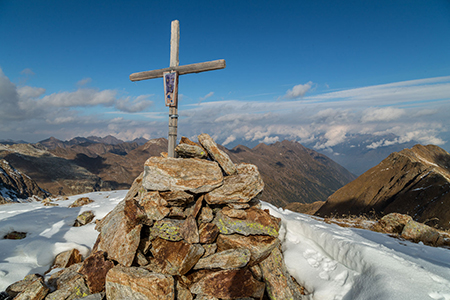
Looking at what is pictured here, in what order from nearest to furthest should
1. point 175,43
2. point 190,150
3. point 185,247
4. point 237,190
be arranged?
point 185,247, point 237,190, point 190,150, point 175,43

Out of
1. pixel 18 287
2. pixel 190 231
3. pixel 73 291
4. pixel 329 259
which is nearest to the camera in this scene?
pixel 73 291

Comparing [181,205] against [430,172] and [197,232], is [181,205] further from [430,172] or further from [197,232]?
[430,172]

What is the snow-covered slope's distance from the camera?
24.0 ft

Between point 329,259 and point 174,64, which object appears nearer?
point 329,259

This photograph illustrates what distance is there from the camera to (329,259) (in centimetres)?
1023

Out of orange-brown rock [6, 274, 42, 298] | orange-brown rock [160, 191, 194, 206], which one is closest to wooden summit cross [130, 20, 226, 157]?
orange-brown rock [160, 191, 194, 206]

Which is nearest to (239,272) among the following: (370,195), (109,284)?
(109,284)

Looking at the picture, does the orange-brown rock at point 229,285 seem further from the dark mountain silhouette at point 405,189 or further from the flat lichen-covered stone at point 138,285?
the dark mountain silhouette at point 405,189

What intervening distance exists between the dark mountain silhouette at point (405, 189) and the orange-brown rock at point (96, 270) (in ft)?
339

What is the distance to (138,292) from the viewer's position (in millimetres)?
7277

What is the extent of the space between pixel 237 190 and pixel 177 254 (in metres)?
3.80

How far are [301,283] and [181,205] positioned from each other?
6.63m

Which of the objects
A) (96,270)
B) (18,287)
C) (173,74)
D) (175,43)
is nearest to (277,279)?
(96,270)

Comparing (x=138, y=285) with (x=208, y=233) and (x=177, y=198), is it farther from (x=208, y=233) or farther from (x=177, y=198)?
(x=177, y=198)
